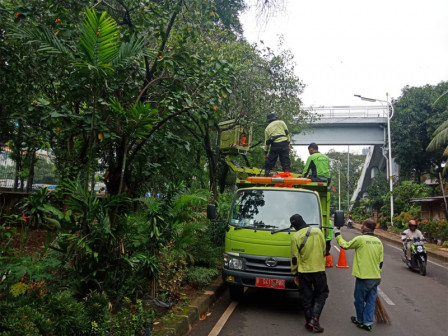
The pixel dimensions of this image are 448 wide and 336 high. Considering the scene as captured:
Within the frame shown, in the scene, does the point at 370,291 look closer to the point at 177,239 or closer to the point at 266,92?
the point at 177,239

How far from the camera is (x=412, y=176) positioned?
32531 mm

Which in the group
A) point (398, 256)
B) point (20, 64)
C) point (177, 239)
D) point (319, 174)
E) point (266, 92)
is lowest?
point (398, 256)

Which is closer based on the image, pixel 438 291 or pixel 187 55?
pixel 187 55

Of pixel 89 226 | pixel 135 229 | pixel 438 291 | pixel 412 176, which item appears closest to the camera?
pixel 89 226

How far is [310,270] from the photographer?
18.4 feet

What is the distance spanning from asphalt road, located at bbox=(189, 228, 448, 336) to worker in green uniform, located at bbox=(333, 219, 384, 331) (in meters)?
0.21

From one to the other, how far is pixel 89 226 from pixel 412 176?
32.9 m

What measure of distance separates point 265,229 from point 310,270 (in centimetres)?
122

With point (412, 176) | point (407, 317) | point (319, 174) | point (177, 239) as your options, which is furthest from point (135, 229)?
point (412, 176)

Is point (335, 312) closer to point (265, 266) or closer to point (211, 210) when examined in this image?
point (265, 266)

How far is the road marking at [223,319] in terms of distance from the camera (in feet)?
17.8

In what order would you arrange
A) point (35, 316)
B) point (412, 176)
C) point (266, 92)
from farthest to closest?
1. point (412, 176)
2. point (266, 92)
3. point (35, 316)

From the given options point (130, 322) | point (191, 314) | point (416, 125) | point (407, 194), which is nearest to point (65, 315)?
point (130, 322)

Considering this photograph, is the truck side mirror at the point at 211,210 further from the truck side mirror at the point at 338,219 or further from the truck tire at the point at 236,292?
the truck side mirror at the point at 338,219
